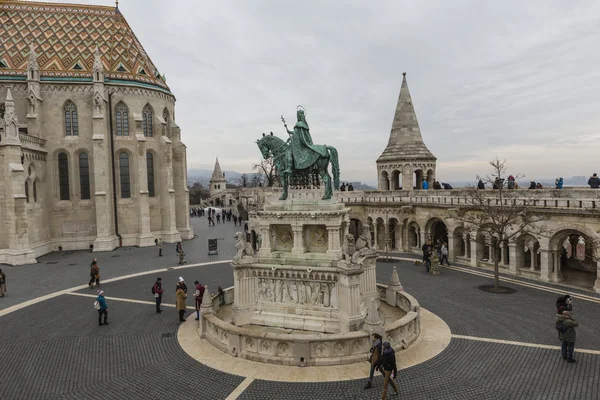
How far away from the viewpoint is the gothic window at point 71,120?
101 ft

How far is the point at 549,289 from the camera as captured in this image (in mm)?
17031

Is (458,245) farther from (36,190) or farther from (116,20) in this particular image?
(116,20)

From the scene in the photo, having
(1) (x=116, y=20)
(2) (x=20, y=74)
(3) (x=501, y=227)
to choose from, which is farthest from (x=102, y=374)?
(1) (x=116, y=20)

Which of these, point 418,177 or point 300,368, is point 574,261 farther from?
point 300,368

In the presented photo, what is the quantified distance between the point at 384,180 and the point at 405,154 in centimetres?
301

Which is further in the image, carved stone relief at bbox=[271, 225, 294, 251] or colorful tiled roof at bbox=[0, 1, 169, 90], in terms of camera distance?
colorful tiled roof at bbox=[0, 1, 169, 90]

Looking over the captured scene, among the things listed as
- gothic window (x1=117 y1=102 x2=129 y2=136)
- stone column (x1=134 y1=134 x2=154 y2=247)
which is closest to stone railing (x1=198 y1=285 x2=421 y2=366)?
stone column (x1=134 y1=134 x2=154 y2=247)

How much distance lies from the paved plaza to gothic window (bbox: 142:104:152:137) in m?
17.4

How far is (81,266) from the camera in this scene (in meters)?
24.0

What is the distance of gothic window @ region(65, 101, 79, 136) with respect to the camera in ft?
101

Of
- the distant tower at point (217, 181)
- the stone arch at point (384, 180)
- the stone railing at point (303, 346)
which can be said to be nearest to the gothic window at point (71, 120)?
the stone arch at point (384, 180)

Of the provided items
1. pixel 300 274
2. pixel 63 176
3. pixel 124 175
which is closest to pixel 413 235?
pixel 300 274

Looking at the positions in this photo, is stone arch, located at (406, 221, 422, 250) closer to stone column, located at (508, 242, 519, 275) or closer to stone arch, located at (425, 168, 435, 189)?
stone arch, located at (425, 168, 435, 189)

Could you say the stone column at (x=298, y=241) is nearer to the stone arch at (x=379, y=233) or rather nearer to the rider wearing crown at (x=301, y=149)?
the rider wearing crown at (x=301, y=149)
